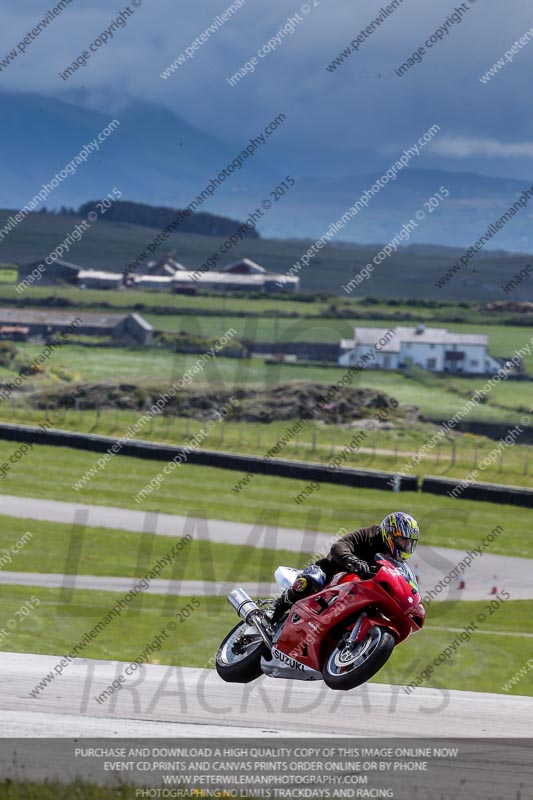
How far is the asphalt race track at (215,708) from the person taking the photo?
1347cm

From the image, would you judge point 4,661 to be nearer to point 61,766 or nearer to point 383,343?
point 61,766

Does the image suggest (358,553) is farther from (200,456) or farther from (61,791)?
(200,456)

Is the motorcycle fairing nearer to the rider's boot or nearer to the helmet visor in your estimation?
the rider's boot

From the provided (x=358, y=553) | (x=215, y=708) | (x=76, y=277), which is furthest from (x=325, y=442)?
(x=76, y=277)

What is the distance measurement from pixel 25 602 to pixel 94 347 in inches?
3003

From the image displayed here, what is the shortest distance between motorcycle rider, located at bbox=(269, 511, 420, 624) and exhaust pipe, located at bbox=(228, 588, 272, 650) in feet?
0.60

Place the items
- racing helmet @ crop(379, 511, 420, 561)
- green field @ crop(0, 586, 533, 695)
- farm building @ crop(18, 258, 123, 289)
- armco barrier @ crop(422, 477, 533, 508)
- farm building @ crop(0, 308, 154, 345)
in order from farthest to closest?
farm building @ crop(18, 258, 123, 289), farm building @ crop(0, 308, 154, 345), armco barrier @ crop(422, 477, 533, 508), green field @ crop(0, 586, 533, 695), racing helmet @ crop(379, 511, 420, 561)

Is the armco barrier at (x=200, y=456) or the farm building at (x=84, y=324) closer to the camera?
the armco barrier at (x=200, y=456)

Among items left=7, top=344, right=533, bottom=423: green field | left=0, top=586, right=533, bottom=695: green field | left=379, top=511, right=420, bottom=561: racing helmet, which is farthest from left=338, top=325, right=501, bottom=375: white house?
left=379, top=511, right=420, bottom=561: racing helmet

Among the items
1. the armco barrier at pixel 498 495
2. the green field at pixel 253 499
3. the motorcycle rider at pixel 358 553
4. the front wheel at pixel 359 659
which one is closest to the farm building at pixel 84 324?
the green field at pixel 253 499

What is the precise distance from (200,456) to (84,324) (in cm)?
6168

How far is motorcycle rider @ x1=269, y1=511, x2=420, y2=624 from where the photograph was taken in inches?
509

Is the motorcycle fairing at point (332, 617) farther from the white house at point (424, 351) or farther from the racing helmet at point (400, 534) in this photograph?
the white house at point (424, 351)

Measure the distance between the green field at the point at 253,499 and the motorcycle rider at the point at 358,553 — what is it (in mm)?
25676
